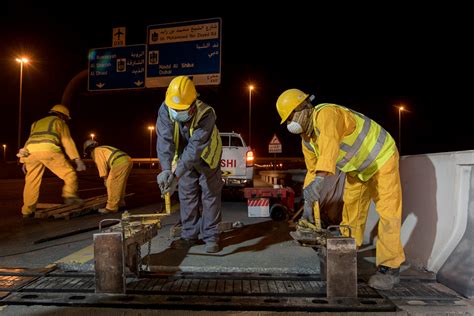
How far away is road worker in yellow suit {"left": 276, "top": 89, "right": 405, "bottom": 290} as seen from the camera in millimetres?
3018

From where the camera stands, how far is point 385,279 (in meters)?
3.12

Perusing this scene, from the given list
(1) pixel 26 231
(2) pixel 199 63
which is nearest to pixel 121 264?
(1) pixel 26 231

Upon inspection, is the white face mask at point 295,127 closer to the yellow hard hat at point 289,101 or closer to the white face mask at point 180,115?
the yellow hard hat at point 289,101

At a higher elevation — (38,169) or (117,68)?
(117,68)

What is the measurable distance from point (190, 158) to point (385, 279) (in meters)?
2.13

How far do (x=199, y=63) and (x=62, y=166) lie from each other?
9369mm

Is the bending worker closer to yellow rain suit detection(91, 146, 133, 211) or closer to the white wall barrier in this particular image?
the white wall barrier

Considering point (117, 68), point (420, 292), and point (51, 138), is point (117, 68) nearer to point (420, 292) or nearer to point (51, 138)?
point (51, 138)

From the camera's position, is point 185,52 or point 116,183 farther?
point 185,52

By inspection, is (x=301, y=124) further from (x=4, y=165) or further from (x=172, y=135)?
(x=4, y=165)

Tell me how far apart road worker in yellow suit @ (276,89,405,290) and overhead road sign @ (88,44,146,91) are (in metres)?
13.5

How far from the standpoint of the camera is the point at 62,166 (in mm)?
6578

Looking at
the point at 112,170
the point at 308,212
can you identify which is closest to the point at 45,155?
the point at 112,170

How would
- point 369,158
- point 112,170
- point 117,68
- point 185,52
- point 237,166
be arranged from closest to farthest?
point 369,158, point 112,170, point 237,166, point 185,52, point 117,68
